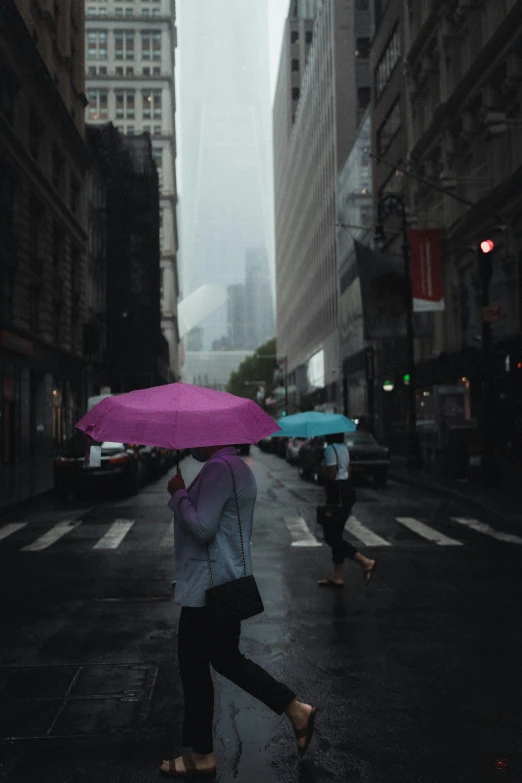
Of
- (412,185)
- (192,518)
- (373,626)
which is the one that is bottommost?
(373,626)

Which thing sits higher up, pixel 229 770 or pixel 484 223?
pixel 484 223

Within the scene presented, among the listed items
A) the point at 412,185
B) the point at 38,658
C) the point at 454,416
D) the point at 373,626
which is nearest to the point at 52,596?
the point at 38,658

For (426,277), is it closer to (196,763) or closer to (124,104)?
(196,763)

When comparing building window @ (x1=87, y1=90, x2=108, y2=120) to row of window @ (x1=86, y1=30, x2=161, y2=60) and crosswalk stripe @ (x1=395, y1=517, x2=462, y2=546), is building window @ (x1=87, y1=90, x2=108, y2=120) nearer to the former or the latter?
row of window @ (x1=86, y1=30, x2=161, y2=60)

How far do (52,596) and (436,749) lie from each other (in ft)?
18.7

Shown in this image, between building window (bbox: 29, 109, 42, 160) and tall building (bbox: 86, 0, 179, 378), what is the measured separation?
264ft

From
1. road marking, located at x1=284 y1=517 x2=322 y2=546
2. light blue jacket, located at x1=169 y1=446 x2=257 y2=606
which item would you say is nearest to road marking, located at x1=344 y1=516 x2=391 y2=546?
road marking, located at x1=284 y1=517 x2=322 y2=546

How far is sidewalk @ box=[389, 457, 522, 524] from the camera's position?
653 inches

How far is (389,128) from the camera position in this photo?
162ft

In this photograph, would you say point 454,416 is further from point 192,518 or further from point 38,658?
point 192,518

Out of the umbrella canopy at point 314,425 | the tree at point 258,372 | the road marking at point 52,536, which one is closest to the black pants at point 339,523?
the umbrella canopy at point 314,425

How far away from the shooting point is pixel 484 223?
103ft

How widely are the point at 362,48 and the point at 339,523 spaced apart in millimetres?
71237

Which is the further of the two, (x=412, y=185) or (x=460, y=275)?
(x=412, y=185)
